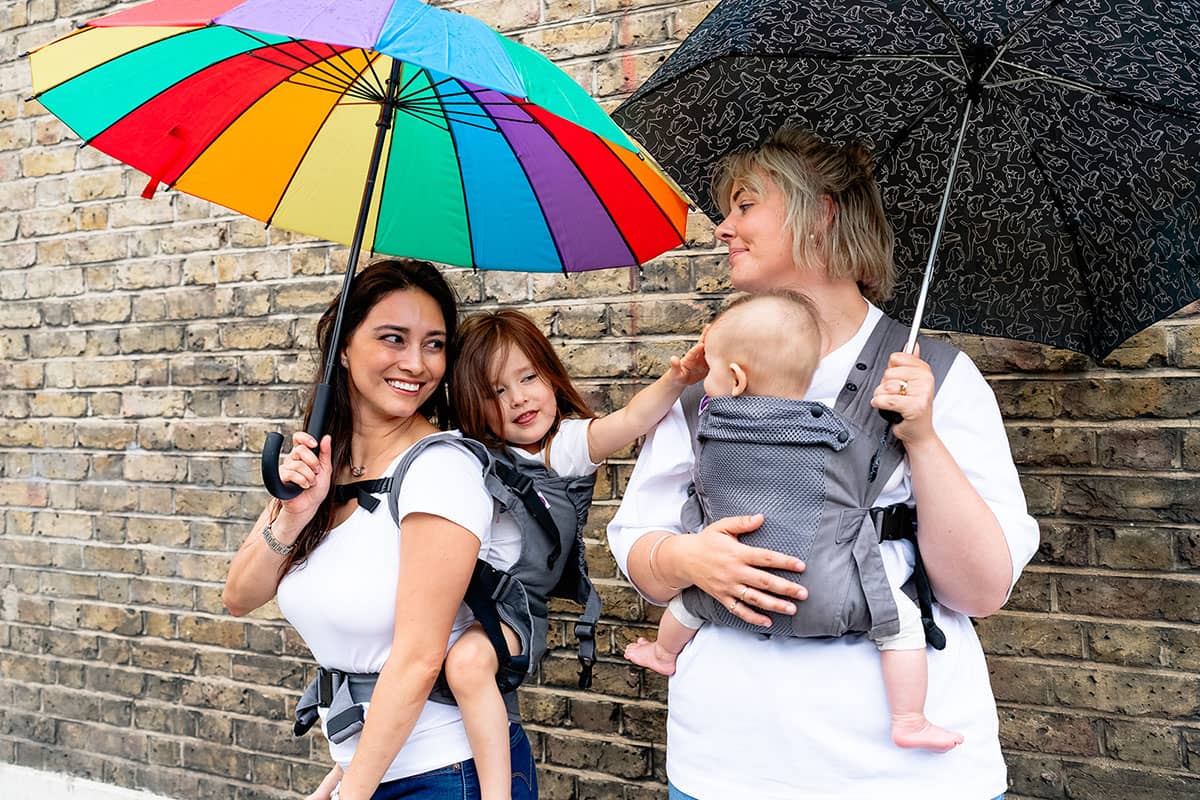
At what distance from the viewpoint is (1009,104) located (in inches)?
75.2

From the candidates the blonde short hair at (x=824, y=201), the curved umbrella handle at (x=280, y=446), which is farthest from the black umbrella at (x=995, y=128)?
the curved umbrella handle at (x=280, y=446)

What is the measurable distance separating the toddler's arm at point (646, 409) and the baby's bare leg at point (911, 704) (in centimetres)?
61

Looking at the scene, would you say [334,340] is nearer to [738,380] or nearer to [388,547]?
[388,547]

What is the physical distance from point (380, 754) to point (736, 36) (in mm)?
1393

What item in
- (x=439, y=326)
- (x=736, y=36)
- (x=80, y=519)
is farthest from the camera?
(x=80, y=519)

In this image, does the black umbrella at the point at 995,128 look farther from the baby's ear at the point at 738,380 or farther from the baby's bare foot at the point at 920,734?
the baby's bare foot at the point at 920,734

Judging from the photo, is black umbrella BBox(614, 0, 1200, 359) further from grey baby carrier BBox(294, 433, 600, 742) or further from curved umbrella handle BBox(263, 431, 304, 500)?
curved umbrella handle BBox(263, 431, 304, 500)

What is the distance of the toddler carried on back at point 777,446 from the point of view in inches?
65.5

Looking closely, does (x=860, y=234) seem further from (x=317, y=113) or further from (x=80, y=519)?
→ (x=80, y=519)

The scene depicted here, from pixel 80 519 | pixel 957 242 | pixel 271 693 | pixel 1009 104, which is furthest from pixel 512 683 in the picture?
pixel 80 519

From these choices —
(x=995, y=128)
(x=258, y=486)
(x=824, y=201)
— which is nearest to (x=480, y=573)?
(x=824, y=201)

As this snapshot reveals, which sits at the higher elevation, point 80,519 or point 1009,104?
point 1009,104

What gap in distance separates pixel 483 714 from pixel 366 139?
129 cm

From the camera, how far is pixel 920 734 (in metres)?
1.65
